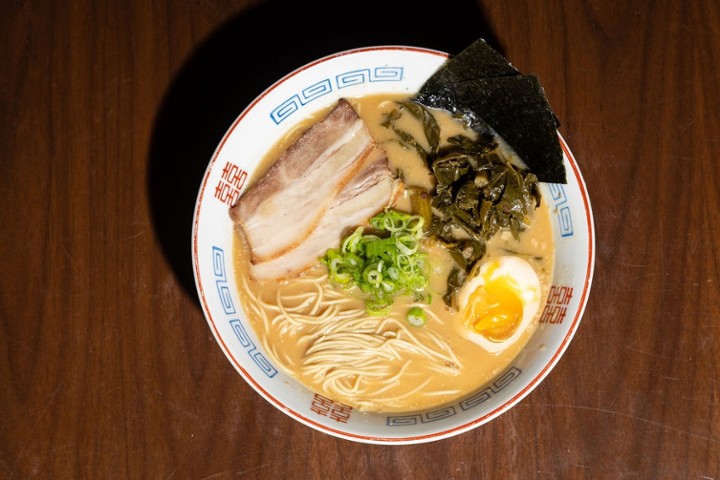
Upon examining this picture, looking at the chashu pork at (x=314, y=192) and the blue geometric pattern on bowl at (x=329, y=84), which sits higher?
the blue geometric pattern on bowl at (x=329, y=84)

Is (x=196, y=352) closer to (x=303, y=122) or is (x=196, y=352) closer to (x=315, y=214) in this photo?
(x=315, y=214)

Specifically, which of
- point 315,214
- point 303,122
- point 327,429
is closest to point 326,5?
point 303,122

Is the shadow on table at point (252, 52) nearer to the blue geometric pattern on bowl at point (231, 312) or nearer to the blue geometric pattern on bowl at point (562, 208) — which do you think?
the blue geometric pattern on bowl at point (231, 312)

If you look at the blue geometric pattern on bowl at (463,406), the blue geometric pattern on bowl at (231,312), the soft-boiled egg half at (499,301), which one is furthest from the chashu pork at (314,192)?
the blue geometric pattern on bowl at (463,406)

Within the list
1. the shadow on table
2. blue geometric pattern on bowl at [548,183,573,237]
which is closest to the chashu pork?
the shadow on table

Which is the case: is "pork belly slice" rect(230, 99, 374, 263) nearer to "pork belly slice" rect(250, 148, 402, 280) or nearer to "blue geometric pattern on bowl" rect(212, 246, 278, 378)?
"pork belly slice" rect(250, 148, 402, 280)

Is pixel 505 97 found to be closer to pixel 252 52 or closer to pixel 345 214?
pixel 345 214
